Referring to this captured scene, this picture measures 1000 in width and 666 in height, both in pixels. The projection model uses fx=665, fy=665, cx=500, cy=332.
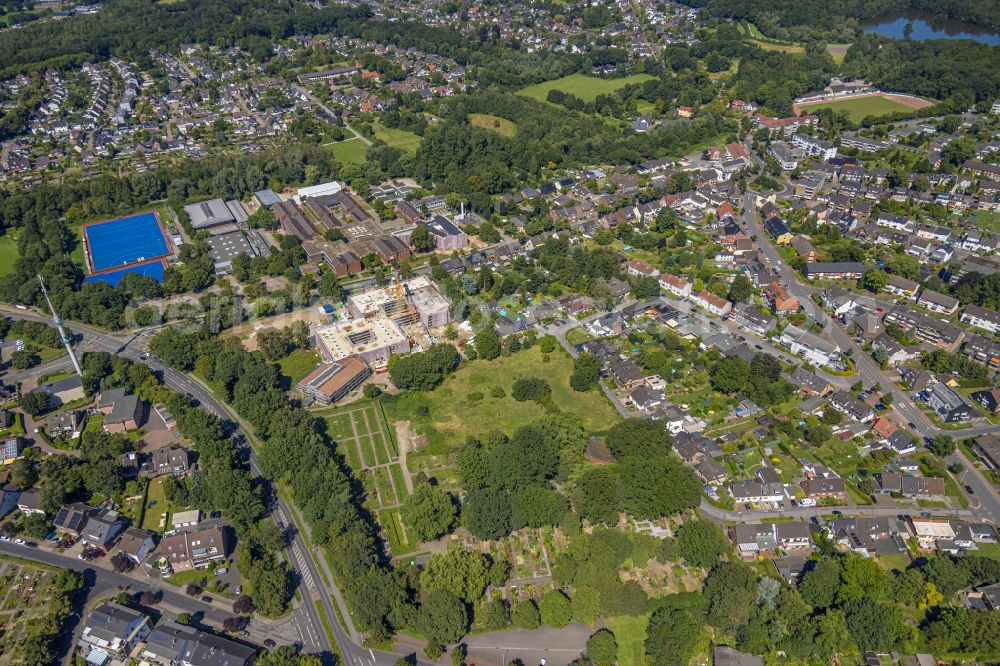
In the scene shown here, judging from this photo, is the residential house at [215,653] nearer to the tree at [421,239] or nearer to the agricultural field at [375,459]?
the agricultural field at [375,459]

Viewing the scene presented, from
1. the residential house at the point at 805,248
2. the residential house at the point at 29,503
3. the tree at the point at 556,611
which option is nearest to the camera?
the tree at the point at 556,611

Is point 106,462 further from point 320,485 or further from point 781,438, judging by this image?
point 781,438

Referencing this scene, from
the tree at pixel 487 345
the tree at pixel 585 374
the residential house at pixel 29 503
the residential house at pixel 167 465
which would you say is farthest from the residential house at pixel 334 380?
the residential house at pixel 29 503

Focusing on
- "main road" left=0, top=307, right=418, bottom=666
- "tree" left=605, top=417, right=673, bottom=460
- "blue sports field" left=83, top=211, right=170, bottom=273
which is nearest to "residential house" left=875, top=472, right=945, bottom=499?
"tree" left=605, top=417, right=673, bottom=460

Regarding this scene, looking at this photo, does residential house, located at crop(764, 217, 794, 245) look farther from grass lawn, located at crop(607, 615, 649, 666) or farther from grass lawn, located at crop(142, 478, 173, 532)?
grass lawn, located at crop(142, 478, 173, 532)

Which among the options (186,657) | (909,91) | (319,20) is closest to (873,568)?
(186,657)

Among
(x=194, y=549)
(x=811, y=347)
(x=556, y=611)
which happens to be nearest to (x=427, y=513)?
(x=556, y=611)
